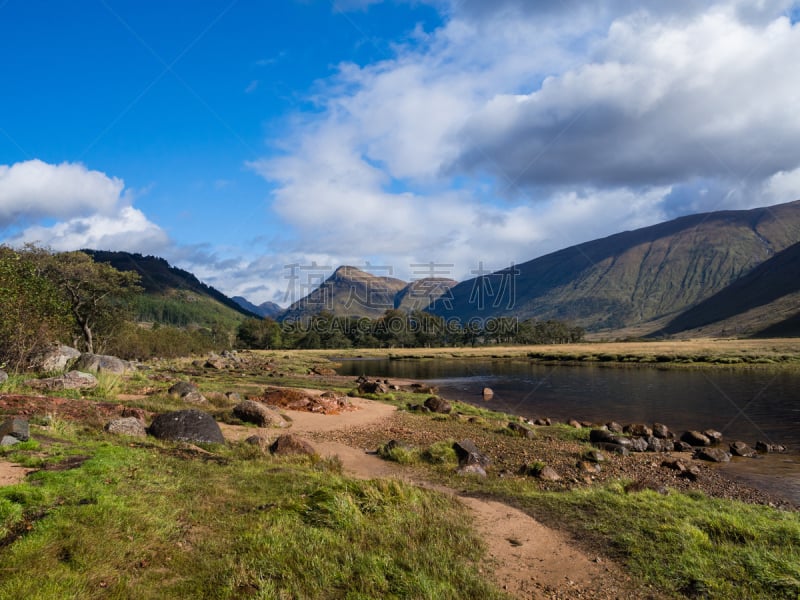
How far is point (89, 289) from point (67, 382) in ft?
92.1

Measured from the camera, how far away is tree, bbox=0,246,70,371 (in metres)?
24.2

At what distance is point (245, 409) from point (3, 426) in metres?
10.1

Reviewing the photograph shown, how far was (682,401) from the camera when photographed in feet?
118

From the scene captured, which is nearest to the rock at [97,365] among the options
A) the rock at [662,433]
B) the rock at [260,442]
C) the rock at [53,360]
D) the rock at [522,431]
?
the rock at [53,360]

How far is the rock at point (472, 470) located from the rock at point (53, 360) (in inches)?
1085

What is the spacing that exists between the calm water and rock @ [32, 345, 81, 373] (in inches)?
1193

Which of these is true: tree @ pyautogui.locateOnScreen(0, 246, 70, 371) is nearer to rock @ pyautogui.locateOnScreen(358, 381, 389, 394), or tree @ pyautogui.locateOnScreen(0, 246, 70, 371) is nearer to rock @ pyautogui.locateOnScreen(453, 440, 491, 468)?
rock @ pyautogui.locateOnScreen(358, 381, 389, 394)

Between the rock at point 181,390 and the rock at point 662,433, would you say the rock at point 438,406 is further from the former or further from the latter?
the rock at point 181,390

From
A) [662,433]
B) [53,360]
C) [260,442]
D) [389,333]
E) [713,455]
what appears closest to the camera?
[260,442]

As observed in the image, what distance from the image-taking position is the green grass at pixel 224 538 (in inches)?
239

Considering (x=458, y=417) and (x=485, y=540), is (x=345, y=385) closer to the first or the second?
(x=458, y=417)

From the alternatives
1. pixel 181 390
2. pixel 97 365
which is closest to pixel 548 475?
pixel 181 390

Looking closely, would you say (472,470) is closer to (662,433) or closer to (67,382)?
(662,433)

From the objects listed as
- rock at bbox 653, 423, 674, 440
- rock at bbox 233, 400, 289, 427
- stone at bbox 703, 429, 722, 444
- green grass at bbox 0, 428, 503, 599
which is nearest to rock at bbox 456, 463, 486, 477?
green grass at bbox 0, 428, 503, 599
